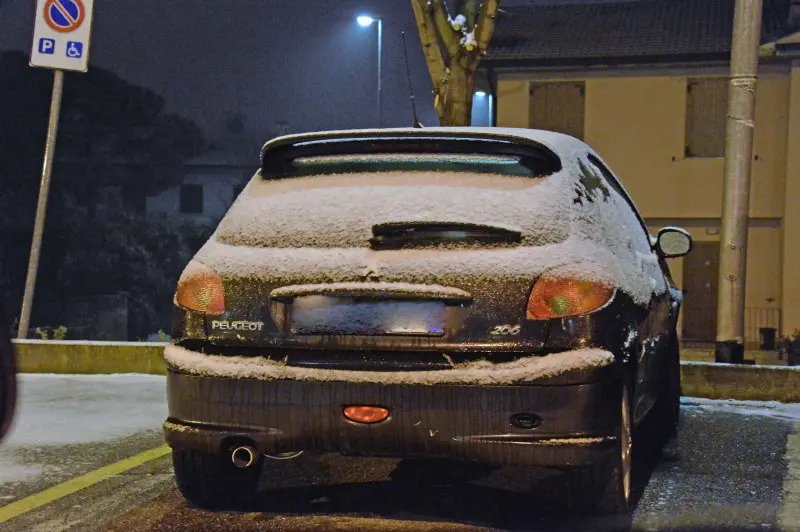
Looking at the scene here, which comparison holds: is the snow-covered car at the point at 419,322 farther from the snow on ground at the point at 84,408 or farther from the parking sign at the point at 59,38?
the parking sign at the point at 59,38

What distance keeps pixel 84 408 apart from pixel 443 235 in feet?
13.7

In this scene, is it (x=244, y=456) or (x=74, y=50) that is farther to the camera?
(x=74, y=50)

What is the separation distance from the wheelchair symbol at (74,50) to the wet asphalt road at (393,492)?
454 cm

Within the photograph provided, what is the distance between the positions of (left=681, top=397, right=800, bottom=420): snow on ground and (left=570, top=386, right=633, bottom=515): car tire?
12.2 feet

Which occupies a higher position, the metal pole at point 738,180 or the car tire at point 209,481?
the metal pole at point 738,180

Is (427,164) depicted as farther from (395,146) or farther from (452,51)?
(452,51)

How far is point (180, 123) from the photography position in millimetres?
47812

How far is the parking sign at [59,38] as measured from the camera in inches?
398

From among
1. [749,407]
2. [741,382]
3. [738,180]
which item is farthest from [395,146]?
[738,180]

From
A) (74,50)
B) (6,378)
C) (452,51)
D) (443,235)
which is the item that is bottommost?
(6,378)

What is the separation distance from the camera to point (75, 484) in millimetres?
5188

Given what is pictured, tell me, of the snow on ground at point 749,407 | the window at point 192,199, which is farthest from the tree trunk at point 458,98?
the window at point 192,199

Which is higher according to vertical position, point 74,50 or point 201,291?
point 74,50

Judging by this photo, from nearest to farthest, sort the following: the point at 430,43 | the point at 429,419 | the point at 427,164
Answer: the point at 429,419 → the point at 427,164 → the point at 430,43
